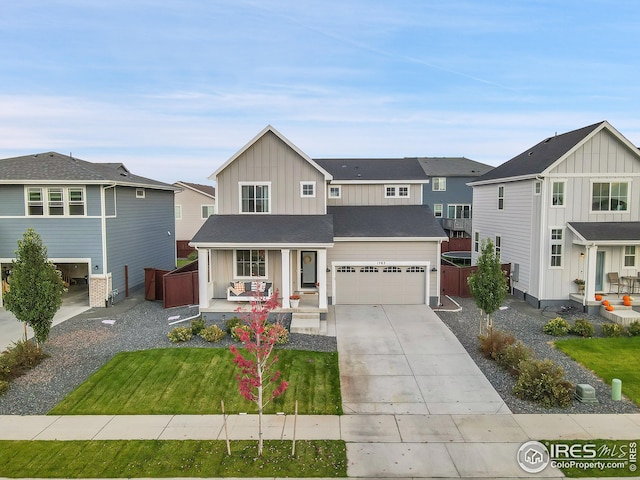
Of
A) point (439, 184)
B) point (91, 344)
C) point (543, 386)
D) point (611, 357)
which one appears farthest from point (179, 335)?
point (439, 184)

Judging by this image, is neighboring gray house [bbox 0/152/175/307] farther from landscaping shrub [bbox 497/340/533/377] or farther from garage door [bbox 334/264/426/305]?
landscaping shrub [bbox 497/340/533/377]

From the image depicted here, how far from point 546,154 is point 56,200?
22.8 m

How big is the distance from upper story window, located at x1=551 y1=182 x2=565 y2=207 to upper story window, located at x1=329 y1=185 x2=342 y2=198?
33.6ft

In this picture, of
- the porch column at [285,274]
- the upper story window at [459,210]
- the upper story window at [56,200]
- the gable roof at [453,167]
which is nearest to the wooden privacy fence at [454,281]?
the porch column at [285,274]

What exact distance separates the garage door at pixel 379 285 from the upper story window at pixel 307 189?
353 centimetres

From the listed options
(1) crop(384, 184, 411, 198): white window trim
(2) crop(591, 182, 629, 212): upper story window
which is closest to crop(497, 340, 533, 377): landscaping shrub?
(2) crop(591, 182, 629, 212): upper story window

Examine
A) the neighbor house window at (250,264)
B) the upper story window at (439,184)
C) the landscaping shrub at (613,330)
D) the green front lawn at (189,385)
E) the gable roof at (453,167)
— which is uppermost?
the gable roof at (453,167)

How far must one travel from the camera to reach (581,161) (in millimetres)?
19344

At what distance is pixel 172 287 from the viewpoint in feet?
65.2

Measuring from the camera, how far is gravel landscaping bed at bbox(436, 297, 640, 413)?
10.6 meters

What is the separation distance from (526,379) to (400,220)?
11.2 meters

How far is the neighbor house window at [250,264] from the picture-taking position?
758 inches

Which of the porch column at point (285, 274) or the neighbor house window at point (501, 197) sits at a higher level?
the neighbor house window at point (501, 197)

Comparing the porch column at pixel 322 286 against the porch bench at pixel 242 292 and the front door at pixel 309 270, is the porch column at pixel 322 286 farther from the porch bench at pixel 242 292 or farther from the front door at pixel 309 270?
the front door at pixel 309 270
